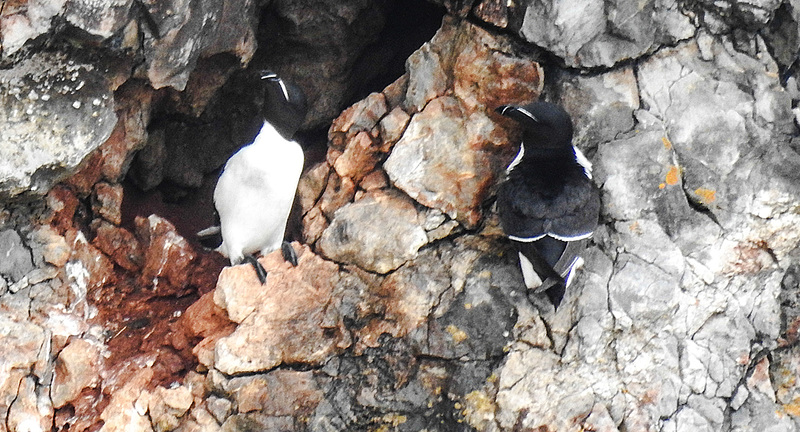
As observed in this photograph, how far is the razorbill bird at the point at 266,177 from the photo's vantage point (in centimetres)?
410

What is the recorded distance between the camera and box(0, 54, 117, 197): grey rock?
3408 millimetres

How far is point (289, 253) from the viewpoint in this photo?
13.0ft

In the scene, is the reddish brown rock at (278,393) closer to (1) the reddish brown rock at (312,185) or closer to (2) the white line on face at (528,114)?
(1) the reddish brown rock at (312,185)

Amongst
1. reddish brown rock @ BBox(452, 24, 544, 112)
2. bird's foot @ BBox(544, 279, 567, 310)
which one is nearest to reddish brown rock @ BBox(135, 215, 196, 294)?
reddish brown rock @ BBox(452, 24, 544, 112)

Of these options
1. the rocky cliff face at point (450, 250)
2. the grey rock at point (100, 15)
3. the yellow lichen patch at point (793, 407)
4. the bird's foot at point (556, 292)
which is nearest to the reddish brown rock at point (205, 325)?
the rocky cliff face at point (450, 250)

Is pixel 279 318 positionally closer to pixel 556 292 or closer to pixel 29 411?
pixel 29 411

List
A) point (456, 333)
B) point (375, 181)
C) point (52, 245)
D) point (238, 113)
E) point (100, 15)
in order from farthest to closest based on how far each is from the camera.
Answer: point (238, 113) → point (375, 181) → point (52, 245) → point (456, 333) → point (100, 15)

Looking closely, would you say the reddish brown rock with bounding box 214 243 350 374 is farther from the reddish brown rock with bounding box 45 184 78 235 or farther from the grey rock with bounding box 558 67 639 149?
the grey rock with bounding box 558 67 639 149

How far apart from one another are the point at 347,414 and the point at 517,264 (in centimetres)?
101

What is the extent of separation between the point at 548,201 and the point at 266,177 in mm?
1462

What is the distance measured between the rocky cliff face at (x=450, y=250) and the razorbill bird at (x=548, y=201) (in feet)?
0.72

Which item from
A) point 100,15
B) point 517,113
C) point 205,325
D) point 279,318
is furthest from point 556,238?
point 100,15

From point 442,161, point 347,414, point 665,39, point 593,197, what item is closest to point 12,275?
point 347,414

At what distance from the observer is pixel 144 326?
161 inches
